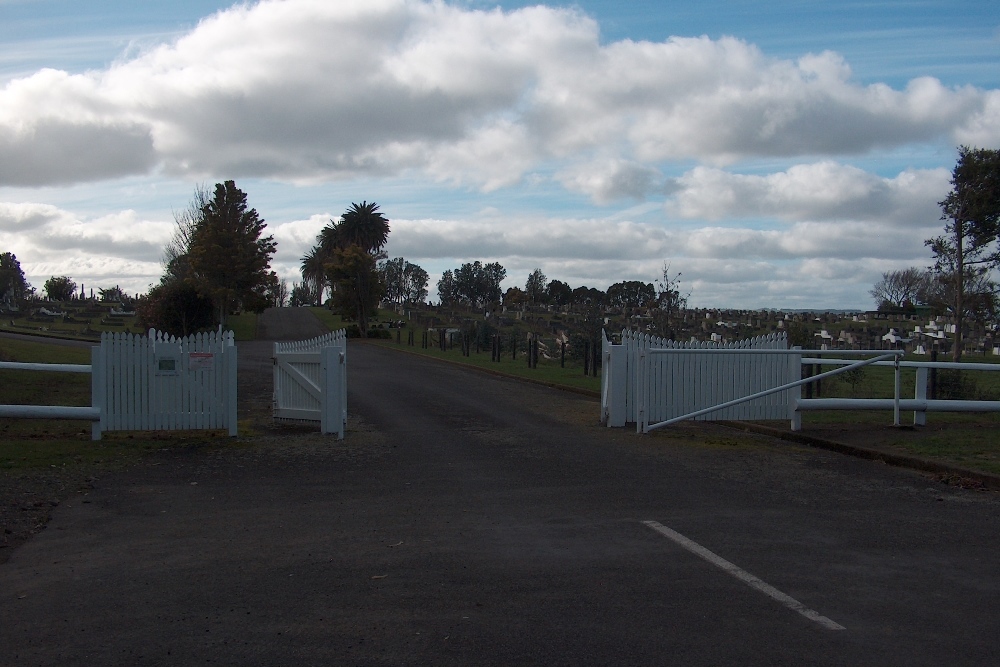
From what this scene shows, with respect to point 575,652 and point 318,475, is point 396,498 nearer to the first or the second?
point 318,475

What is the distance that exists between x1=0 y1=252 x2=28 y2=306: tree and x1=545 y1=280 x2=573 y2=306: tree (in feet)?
188

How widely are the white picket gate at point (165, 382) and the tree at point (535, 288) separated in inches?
3391

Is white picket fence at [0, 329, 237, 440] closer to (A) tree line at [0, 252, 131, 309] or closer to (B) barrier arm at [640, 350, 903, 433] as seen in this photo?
(B) barrier arm at [640, 350, 903, 433]

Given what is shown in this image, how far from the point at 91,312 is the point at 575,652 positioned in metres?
72.2

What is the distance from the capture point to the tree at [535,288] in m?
103

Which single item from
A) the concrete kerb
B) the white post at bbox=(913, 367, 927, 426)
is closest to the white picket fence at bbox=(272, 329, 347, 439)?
the concrete kerb

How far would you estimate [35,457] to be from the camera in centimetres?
1121

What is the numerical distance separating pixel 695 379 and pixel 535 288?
9260cm

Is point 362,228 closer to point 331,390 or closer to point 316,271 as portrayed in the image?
point 316,271

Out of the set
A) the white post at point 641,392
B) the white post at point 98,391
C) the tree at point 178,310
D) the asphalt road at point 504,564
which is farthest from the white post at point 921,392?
the tree at point 178,310

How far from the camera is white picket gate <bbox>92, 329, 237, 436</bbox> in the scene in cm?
1309

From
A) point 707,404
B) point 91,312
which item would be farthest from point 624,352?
point 91,312

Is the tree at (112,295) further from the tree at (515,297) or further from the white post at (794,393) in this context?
the white post at (794,393)

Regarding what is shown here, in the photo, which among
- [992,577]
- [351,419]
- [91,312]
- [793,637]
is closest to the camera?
[793,637]
